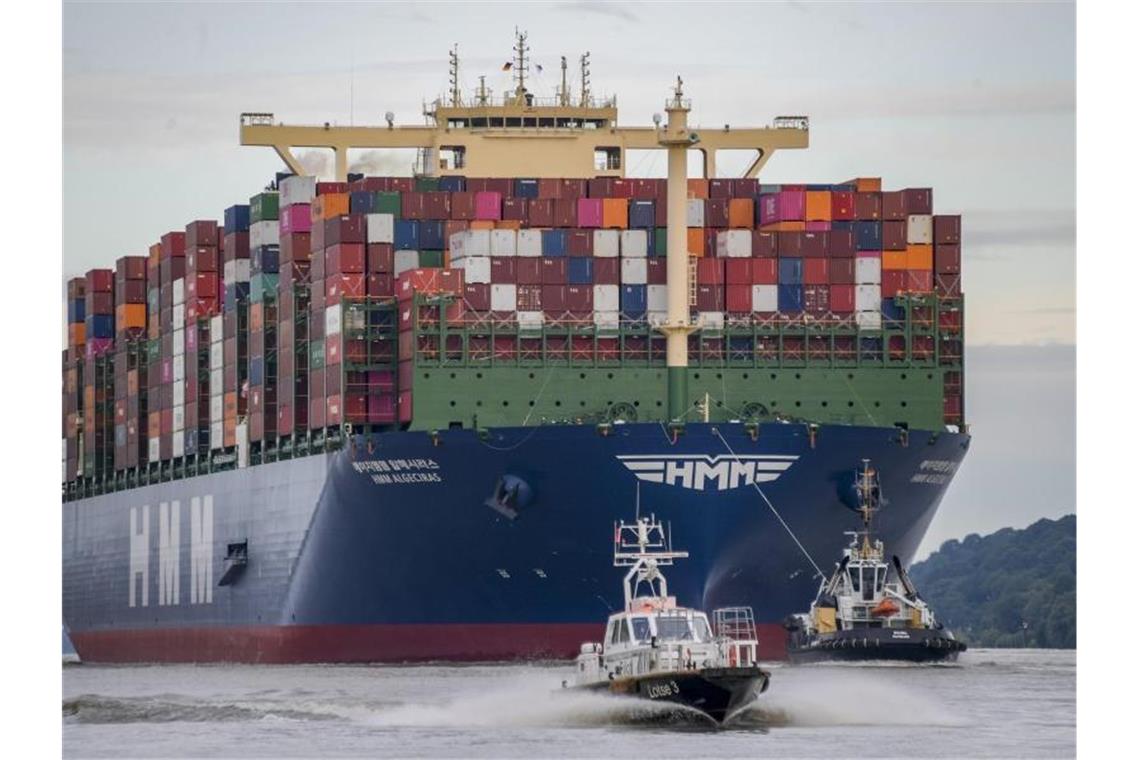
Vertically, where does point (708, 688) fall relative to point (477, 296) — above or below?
below

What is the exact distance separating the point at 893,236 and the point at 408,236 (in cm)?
1344

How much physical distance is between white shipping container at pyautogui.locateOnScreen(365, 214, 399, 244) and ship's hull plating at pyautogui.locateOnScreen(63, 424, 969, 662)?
6084 millimetres

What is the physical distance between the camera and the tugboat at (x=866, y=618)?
86125 millimetres

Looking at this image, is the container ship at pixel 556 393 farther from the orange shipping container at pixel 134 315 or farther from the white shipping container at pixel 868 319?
the orange shipping container at pixel 134 315

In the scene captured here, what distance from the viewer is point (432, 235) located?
94.2 meters

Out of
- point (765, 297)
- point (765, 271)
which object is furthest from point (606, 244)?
point (765, 297)

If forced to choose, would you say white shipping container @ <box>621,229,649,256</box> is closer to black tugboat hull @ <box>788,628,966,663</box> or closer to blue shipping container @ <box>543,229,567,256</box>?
blue shipping container @ <box>543,229,567,256</box>

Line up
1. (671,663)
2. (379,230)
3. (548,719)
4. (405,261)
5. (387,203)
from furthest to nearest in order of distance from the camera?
1. (387,203)
2. (379,230)
3. (405,261)
4. (548,719)
5. (671,663)

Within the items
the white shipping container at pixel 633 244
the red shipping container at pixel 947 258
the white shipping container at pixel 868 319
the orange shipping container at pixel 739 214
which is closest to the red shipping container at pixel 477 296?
the white shipping container at pixel 633 244

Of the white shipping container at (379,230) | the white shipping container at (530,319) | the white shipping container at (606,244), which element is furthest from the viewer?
the white shipping container at (379,230)

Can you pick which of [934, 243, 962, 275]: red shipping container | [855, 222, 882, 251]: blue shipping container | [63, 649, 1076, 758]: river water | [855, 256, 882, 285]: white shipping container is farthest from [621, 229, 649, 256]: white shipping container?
[63, 649, 1076, 758]: river water

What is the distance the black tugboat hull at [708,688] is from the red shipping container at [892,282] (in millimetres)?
28929

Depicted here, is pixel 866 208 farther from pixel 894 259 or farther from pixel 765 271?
pixel 765 271

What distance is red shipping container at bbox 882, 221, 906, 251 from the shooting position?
3723 inches
